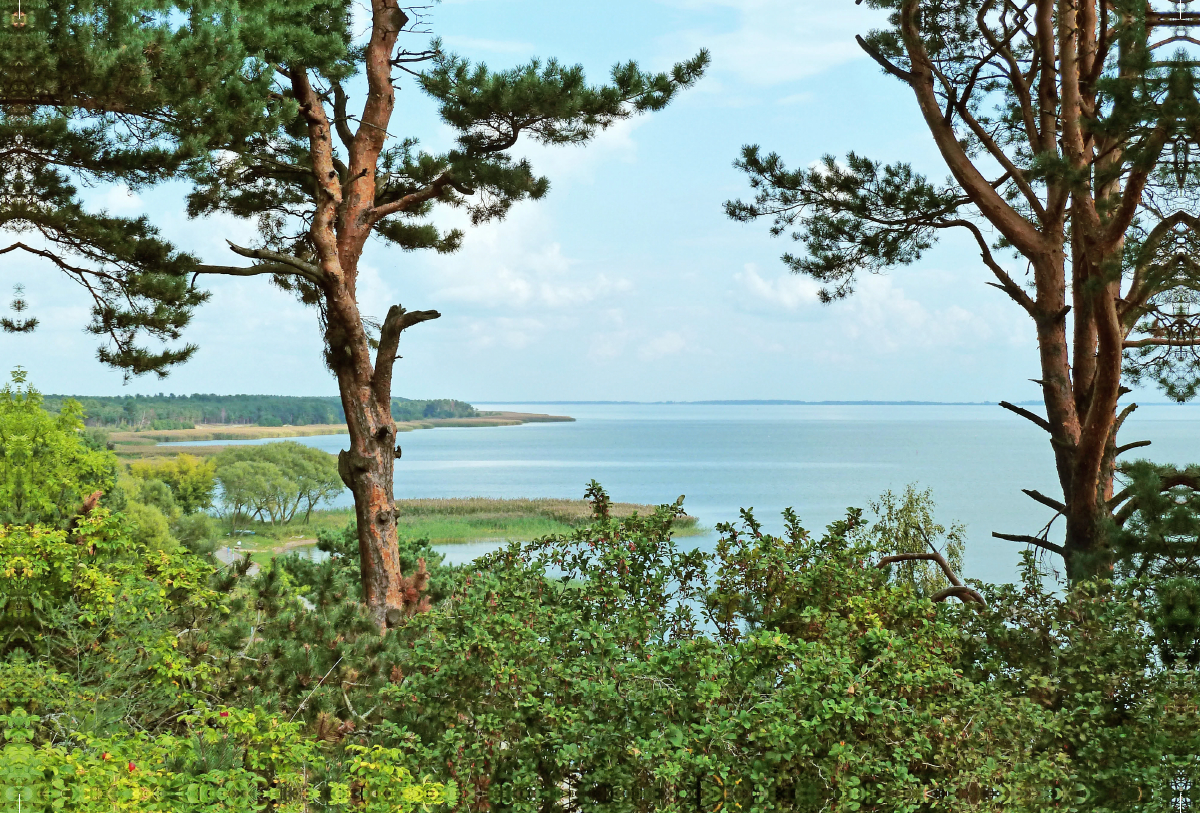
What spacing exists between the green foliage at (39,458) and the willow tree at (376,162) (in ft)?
5.42

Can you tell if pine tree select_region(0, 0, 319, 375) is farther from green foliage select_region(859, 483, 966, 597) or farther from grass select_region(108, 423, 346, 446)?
grass select_region(108, 423, 346, 446)

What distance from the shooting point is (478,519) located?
2042cm

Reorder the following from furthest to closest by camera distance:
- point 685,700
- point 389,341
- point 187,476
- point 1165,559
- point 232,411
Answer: point 232,411
point 187,476
point 389,341
point 1165,559
point 685,700

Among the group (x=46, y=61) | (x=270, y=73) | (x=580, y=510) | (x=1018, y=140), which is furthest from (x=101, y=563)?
(x=580, y=510)

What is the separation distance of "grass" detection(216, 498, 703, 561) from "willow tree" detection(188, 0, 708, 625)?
10703 millimetres

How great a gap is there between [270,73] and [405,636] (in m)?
3.08

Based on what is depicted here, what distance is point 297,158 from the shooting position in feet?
20.8

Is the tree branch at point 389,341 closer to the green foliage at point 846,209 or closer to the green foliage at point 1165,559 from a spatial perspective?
the green foliage at point 846,209

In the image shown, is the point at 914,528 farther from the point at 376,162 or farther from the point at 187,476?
the point at 187,476

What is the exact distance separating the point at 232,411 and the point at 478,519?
18.0 metres

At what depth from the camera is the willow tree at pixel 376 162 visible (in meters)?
5.62

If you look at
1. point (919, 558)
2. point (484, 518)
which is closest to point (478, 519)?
point (484, 518)

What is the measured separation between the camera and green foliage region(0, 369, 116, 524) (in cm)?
620

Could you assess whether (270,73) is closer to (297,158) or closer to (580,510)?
(297,158)
